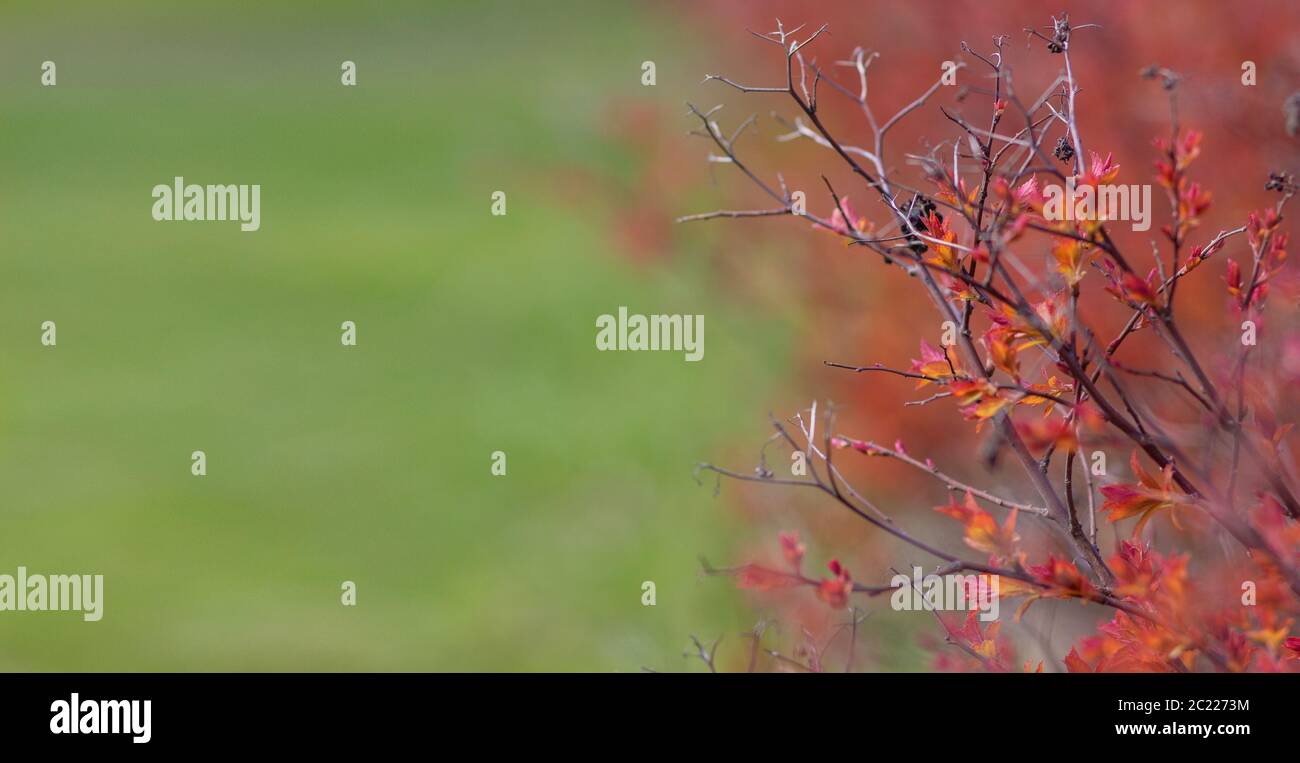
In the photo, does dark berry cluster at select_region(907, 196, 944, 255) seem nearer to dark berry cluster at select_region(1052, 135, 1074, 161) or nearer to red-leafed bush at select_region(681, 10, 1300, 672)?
red-leafed bush at select_region(681, 10, 1300, 672)

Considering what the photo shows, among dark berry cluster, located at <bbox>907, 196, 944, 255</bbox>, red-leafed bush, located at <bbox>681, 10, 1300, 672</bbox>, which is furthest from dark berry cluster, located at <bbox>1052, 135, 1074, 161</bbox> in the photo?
dark berry cluster, located at <bbox>907, 196, 944, 255</bbox>

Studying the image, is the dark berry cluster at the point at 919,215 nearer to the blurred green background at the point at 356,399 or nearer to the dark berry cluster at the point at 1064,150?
the dark berry cluster at the point at 1064,150

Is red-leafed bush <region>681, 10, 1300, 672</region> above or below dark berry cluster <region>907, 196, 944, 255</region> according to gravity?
below

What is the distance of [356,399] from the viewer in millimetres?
11836

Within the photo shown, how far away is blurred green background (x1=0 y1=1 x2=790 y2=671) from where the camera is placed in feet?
27.7

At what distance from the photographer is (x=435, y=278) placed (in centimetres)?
1480

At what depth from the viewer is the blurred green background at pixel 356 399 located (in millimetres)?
8430

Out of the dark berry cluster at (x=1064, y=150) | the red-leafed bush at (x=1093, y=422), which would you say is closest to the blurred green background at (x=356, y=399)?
the red-leafed bush at (x=1093, y=422)

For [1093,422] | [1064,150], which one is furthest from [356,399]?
[1093,422]
